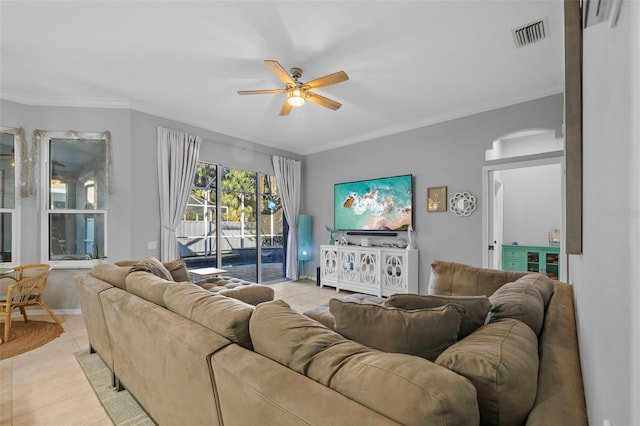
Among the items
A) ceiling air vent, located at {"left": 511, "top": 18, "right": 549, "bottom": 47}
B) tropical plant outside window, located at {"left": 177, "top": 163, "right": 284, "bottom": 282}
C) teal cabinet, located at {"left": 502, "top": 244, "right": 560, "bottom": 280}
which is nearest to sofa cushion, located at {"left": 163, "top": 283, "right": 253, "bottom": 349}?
ceiling air vent, located at {"left": 511, "top": 18, "right": 549, "bottom": 47}

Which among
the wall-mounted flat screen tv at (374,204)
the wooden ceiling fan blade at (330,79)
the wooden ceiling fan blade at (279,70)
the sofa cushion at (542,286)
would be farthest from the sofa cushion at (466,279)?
the wooden ceiling fan blade at (279,70)

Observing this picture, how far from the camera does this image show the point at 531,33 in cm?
245

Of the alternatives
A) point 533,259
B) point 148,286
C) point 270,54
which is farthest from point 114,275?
point 533,259

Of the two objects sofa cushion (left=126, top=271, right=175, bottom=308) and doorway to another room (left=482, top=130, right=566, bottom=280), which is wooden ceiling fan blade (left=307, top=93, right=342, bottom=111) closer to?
sofa cushion (left=126, top=271, right=175, bottom=308)

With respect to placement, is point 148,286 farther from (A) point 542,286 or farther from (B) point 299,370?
(A) point 542,286

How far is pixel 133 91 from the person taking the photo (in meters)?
3.62

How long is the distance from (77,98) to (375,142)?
4.36 meters

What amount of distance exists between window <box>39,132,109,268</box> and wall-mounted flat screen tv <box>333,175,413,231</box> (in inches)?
146

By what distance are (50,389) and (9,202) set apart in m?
2.80

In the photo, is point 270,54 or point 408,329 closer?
point 408,329

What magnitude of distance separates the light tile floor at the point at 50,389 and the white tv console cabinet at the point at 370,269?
354cm

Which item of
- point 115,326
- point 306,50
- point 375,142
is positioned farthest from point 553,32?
point 115,326

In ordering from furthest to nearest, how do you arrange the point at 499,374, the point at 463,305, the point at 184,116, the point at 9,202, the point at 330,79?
the point at 184,116, the point at 9,202, the point at 330,79, the point at 463,305, the point at 499,374

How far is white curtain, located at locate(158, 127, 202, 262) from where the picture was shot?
13.8 feet
